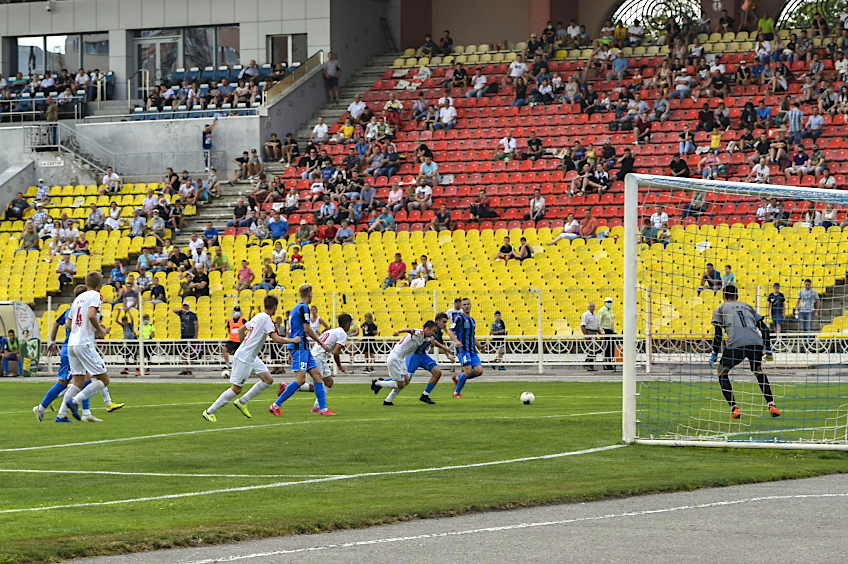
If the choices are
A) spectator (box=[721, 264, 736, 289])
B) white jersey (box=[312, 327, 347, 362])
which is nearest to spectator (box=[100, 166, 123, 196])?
white jersey (box=[312, 327, 347, 362])

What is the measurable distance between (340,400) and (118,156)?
81.0 ft

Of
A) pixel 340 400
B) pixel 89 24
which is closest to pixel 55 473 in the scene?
pixel 340 400

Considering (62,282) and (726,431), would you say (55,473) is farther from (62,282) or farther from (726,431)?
(62,282)

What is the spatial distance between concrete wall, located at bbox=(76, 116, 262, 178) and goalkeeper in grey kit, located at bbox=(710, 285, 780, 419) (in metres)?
28.0

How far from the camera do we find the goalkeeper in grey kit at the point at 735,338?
1571 cm

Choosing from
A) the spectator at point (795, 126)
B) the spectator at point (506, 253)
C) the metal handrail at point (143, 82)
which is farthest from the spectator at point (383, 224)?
the metal handrail at point (143, 82)

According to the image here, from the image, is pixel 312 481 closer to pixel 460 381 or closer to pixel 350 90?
pixel 460 381

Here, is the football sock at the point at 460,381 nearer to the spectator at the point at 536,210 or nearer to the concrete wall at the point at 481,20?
the spectator at the point at 536,210

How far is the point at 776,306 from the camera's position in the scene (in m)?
20.4

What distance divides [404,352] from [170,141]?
24.9 m

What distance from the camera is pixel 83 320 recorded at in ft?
55.2

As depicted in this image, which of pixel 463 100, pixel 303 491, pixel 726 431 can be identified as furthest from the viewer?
pixel 463 100

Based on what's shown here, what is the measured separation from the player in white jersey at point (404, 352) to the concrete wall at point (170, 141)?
23.0m

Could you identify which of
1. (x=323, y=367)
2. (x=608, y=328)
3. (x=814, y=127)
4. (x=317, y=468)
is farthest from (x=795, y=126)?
(x=317, y=468)
